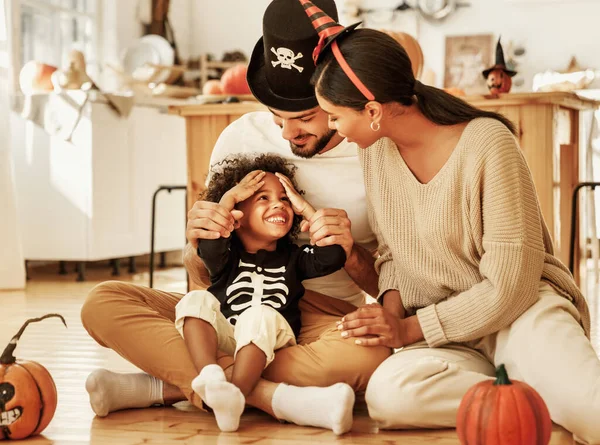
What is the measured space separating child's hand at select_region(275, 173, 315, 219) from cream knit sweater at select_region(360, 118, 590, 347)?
0.15 meters

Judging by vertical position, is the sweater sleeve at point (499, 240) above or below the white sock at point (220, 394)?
above

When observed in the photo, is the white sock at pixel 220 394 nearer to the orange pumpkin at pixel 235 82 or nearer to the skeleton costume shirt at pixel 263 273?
the skeleton costume shirt at pixel 263 273

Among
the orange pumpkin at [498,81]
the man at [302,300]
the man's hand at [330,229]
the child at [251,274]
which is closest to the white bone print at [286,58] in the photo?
the man at [302,300]

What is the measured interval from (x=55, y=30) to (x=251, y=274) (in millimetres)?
4029

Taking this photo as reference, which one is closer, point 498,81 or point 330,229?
point 330,229

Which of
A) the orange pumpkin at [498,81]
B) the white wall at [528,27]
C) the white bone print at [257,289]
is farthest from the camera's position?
the white wall at [528,27]

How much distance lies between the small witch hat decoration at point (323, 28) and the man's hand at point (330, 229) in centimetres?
33

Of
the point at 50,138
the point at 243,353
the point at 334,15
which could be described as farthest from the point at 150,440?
the point at 50,138

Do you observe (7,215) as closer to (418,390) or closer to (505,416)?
(418,390)

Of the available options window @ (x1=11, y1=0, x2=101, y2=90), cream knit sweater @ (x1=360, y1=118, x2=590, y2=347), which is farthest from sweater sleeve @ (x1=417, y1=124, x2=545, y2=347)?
window @ (x1=11, y1=0, x2=101, y2=90)

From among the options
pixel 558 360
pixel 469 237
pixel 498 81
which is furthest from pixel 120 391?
pixel 498 81

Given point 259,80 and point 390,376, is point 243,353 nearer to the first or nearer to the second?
point 390,376

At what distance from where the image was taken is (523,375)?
1772mm

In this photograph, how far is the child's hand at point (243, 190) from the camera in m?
2.04
